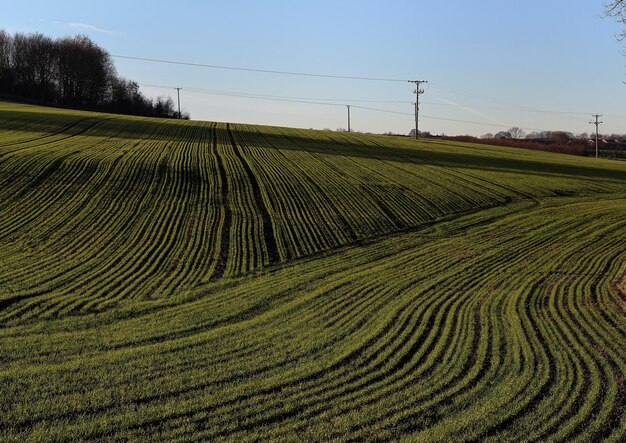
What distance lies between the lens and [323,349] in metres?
13.7

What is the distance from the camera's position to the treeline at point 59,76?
109 metres

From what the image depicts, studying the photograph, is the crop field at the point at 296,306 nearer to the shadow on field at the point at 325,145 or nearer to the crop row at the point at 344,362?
the crop row at the point at 344,362

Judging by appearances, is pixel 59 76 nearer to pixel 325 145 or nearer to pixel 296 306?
pixel 325 145

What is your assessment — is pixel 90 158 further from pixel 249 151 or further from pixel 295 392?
pixel 295 392

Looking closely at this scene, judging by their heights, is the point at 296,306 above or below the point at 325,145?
below

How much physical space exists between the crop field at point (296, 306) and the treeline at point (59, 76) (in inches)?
3093

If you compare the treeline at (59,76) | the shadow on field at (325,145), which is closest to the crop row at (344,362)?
the shadow on field at (325,145)

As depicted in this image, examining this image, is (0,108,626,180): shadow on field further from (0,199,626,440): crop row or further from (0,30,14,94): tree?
(0,30,14,94): tree

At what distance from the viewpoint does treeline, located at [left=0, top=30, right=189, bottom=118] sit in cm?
10935

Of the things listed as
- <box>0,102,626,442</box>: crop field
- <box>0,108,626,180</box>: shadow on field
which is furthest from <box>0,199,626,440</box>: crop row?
<box>0,108,626,180</box>: shadow on field

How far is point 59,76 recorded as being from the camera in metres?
113

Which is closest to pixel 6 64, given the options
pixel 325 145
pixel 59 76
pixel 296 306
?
pixel 59 76

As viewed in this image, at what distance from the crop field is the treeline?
78554 mm

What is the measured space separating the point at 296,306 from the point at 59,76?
11361 cm
